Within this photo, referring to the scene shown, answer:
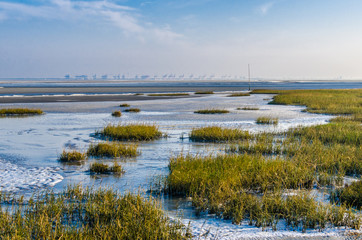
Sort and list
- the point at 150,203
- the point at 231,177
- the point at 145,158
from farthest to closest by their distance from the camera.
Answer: the point at 145,158 → the point at 231,177 → the point at 150,203

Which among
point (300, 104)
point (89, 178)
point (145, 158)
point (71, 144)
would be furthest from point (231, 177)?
point (300, 104)

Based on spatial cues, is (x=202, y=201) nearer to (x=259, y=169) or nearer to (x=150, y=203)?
(x=150, y=203)

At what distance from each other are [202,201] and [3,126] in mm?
20929

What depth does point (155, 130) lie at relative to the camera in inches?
774

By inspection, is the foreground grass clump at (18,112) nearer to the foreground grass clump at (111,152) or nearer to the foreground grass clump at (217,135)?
the foreground grass clump at (217,135)

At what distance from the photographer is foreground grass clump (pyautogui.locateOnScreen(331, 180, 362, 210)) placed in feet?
27.7

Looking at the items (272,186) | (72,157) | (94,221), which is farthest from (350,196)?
(72,157)

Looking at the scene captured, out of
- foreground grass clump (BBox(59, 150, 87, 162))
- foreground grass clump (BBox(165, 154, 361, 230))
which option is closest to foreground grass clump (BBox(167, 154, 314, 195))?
foreground grass clump (BBox(165, 154, 361, 230))

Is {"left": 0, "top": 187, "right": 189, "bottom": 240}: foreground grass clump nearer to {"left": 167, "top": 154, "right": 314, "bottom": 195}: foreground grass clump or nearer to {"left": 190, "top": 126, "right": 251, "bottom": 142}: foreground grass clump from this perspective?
{"left": 167, "top": 154, "right": 314, "bottom": 195}: foreground grass clump

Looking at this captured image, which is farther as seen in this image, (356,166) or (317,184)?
(356,166)

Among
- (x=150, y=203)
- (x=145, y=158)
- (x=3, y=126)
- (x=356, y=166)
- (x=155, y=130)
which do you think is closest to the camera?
(x=150, y=203)

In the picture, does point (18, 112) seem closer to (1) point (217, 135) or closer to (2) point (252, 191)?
(1) point (217, 135)

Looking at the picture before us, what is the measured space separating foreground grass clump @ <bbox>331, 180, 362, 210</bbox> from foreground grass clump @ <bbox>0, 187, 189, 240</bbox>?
420 cm

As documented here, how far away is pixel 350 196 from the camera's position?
8.63 m
